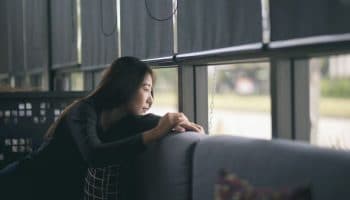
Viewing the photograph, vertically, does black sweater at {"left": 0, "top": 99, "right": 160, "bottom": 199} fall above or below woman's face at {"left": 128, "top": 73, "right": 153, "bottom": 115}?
below

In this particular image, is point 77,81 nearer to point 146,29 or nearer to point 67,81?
point 67,81

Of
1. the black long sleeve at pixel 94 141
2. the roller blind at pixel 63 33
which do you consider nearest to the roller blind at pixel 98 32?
the roller blind at pixel 63 33

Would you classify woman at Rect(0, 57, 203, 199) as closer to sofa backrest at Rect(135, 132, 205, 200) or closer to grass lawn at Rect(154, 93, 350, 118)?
sofa backrest at Rect(135, 132, 205, 200)

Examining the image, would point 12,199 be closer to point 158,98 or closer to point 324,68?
point 158,98

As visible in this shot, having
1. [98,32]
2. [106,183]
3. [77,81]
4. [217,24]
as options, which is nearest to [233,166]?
[217,24]

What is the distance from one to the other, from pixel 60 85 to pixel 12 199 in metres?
2.87

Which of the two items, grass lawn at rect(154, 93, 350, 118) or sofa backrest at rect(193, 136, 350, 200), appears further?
grass lawn at rect(154, 93, 350, 118)

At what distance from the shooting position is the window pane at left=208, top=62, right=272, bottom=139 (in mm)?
2459

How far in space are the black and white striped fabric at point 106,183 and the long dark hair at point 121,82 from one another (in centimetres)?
31

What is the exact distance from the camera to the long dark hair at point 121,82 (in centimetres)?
268

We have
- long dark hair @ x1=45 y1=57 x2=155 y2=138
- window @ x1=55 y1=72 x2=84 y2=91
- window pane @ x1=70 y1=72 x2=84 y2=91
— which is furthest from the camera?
window @ x1=55 y1=72 x2=84 y2=91

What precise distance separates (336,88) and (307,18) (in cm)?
A: 28

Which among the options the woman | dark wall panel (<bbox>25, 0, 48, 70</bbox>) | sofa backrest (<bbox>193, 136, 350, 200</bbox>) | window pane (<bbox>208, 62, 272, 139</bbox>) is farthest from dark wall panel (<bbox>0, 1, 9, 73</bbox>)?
sofa backrest (<bbox>193, 136, 350, 200</bbox>)

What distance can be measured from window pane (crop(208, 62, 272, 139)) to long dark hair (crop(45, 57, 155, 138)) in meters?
0.41
